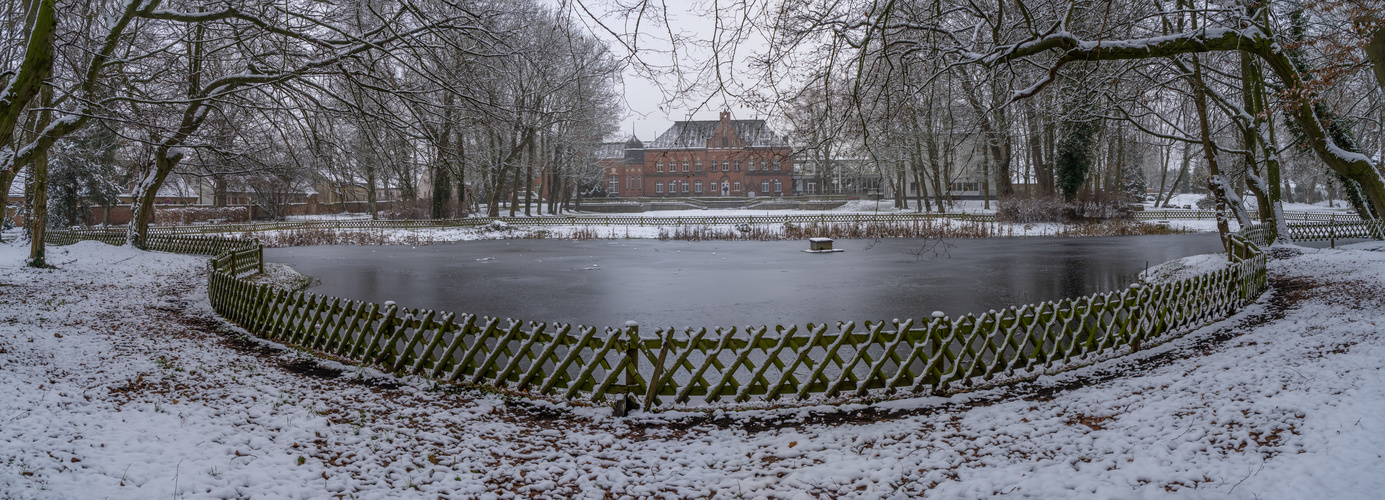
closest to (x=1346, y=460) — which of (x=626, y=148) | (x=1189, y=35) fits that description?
(x=1189, y=35)

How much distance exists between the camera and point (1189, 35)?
8281 millimetres

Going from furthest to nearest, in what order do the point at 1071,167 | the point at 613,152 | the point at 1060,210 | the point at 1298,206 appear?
1. the point at 613,152
2. the point at 1298,206
3. the point at 1071,167
4. the point at 1060,210

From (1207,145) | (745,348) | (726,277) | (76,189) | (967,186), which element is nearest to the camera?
(745,348)

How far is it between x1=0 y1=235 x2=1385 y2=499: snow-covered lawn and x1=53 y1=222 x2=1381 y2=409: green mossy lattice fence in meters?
0.30

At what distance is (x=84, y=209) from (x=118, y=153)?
341 cm

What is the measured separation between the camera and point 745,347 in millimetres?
6434

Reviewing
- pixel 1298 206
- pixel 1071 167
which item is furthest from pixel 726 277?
pixel 1298 206

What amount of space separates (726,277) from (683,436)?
38.3ft

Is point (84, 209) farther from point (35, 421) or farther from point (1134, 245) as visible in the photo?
point (1134, 245)

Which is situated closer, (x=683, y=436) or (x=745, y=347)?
(x=683, y=436)

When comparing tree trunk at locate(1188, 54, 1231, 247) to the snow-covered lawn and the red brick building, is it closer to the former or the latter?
the snow-covered lawn

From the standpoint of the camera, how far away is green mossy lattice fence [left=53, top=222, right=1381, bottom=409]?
6.50 m

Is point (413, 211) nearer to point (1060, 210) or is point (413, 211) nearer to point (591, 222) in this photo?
point (591, 222)

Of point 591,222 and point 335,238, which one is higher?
point 591,222
